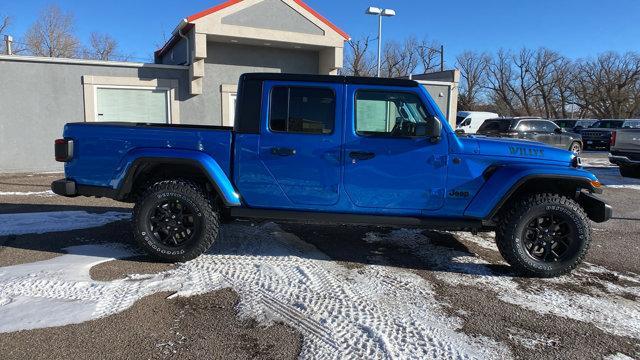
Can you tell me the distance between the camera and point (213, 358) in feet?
10.3

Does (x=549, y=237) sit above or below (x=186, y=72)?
below

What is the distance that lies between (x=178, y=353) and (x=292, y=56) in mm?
12776

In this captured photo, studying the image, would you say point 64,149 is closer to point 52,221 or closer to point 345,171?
point 52,221

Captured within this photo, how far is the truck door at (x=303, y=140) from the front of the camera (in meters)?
4.78

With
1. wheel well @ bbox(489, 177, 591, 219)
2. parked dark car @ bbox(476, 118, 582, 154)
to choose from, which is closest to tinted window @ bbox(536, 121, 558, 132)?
parked dark car @ bbox(476, 118, 582, 154)

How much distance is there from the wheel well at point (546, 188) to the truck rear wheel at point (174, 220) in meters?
2.90

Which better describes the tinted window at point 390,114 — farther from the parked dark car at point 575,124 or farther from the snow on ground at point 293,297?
the parked dark car at point 575,124

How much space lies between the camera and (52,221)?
21.6 feet

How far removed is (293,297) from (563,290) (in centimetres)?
259

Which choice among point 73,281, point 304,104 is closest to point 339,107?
point 304,104

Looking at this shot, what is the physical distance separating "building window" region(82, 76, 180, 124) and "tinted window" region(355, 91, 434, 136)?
9.90 m

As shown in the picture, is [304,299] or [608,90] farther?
[608,90]

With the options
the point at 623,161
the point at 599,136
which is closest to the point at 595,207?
the point at 623,161

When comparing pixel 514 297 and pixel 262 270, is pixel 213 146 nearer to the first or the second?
pixel 262 270
